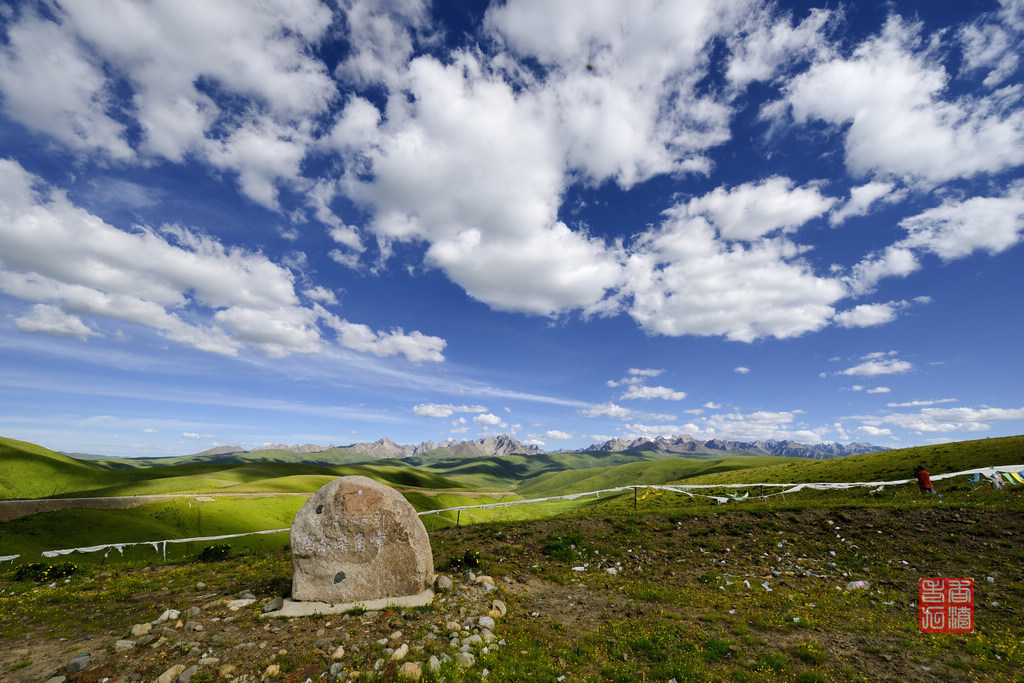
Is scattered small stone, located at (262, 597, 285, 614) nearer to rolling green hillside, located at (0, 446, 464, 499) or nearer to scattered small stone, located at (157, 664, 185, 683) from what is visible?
scattered small stone, located at (157, 664, 185, 683)

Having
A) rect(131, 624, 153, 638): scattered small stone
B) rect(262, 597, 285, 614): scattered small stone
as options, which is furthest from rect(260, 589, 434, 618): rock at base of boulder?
rect(131, 624, 153, 638): scattered small stone

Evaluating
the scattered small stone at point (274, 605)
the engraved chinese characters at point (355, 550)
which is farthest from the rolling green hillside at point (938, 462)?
the scattered small stone at point (274, 605)

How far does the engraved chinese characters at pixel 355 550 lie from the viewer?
46.9ft

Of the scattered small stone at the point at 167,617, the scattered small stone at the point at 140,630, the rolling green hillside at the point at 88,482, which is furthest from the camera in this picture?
the rolling green hillside at the point at 88,482

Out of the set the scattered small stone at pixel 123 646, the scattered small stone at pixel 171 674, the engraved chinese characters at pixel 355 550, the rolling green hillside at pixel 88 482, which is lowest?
the rolling green hillside at pixel 88 482

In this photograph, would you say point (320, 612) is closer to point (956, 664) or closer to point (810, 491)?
point (956, 664)

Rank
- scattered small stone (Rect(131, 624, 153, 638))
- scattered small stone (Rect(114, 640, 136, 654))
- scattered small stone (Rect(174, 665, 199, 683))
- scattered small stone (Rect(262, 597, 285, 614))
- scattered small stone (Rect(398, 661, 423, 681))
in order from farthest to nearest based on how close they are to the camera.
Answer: scattered small stone (Rect(262, 597, 285, 614)), scattered small stone (Rect(131, 624, 153, 638)), scattered small stone (Rect(114, 640, 136, 654)), scattered small stone (Rect(398, 661, 423, 681)), scattered small stone (Rect(174, 665, 199, 683))

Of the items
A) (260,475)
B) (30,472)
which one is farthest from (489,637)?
(260,475)

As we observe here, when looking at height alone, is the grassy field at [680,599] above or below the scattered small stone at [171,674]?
below

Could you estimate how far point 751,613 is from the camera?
46.7ft

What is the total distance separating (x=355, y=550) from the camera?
48.0 feet

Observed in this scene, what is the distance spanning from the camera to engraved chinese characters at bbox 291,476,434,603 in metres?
14.3

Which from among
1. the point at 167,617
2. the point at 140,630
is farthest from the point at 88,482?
the point at 140,630

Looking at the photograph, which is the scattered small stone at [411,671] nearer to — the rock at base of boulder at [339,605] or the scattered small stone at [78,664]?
the rock at base of boulder at [339,605]
